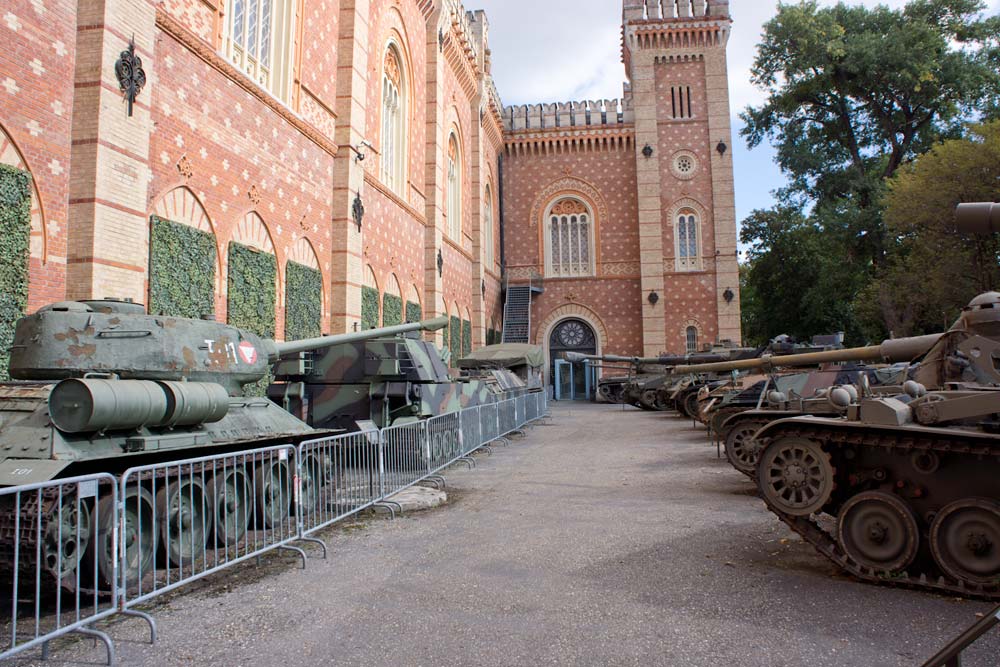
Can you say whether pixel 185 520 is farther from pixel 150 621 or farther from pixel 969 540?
pixel 969 540

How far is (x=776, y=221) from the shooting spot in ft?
103

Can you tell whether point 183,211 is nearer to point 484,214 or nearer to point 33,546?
point 33,546

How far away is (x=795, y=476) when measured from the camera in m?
4.93

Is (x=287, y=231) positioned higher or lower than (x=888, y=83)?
lower

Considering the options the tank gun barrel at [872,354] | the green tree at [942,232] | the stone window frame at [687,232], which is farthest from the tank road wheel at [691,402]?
the stone window frame at [687,232]

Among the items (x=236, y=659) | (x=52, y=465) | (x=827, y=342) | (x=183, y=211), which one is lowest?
(x=236, y=659)

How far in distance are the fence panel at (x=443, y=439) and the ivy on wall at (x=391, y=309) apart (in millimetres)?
8712

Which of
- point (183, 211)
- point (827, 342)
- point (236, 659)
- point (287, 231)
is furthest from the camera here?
point (287, 231)

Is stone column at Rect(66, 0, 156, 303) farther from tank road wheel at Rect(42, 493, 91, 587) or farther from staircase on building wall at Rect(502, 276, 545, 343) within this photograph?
staircase on building wall at Rect(502, 276, 545, 343)

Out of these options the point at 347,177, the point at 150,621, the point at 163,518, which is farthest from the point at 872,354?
the point at 347,177

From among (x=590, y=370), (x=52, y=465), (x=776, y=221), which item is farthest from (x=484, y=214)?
(x=52, y=465)

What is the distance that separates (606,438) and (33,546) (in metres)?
11.7

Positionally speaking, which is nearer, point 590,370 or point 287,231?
point 287,231

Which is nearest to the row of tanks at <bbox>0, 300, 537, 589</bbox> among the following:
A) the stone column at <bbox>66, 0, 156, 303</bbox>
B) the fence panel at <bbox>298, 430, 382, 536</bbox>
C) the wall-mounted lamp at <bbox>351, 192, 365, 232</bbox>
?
the fence panel at <bbox>298, 430, 382, 536</bbox>
